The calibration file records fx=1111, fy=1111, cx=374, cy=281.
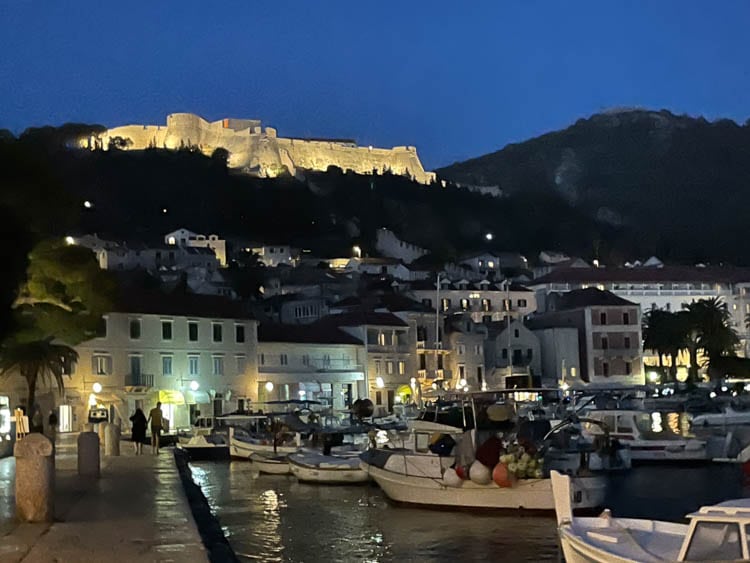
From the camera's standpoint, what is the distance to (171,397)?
59.1 metres

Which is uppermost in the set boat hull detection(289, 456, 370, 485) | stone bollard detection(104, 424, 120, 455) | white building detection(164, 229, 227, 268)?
white building detection(164, 229, 227, 268)

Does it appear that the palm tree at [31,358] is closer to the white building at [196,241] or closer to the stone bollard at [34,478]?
the stone bollard at [34,478]

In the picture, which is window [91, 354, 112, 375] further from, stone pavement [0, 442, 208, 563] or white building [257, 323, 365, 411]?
stone pavement [0, 442, 208, 563]

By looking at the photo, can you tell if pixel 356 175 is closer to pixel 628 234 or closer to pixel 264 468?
pixel 628 234

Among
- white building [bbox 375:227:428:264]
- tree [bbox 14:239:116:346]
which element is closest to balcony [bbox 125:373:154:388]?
tree [bbox 14:239:116:346]

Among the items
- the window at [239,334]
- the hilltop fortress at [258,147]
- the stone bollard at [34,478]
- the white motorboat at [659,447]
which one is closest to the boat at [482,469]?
the white motorboat at [659,447]

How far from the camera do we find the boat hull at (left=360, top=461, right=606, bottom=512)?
Result: 26094 millimetres

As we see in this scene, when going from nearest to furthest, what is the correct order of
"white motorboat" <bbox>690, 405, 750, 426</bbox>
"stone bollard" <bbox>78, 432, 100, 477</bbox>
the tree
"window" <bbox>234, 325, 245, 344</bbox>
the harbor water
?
the harbor water → "stone bollard" <bbox>78, 432, 100, 477</bbox> → the tree → "white motorboat" <bbox>690, 405, 750, 426</bbox> → "window" <bbox>234, 325, 245, 344</bbox>

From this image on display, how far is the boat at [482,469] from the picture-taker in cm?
2630

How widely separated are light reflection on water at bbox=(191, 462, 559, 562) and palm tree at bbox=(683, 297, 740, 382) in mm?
63296

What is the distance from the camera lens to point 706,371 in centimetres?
9838

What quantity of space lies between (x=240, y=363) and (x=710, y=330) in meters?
45.2

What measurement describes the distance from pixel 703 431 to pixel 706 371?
1807 inches

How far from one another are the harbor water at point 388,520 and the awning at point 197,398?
2221cm
